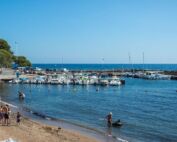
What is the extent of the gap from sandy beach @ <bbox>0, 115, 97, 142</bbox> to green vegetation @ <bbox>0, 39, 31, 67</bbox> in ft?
231

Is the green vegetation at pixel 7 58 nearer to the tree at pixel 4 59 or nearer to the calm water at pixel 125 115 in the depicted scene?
the tree at pixel 4 59

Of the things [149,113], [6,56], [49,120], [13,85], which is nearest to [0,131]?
[49,120]

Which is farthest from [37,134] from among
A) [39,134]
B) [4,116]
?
[4,116]

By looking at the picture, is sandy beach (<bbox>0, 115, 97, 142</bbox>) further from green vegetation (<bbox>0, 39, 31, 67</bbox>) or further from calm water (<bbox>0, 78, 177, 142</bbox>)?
green vegetation (<bbox>0, 39, 31, 67</bbox>)

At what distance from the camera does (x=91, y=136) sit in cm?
3297

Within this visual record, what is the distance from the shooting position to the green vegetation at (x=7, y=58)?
104 metres

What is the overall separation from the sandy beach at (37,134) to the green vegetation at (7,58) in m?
70.4

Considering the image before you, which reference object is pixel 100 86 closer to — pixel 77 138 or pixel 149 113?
pixel 149 113

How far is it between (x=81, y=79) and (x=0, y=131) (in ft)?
213

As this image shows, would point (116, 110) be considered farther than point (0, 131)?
Yes

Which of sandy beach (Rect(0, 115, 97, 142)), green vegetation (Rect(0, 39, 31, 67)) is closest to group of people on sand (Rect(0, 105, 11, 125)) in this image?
sandy beach (Rect(0, 115, 97, 142))

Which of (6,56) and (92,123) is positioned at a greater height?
(6,56)

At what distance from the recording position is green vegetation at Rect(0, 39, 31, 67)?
342 feet

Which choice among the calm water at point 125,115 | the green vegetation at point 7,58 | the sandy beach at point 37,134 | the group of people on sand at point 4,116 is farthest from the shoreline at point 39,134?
the green vegetation at point 7,58
